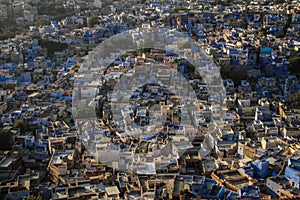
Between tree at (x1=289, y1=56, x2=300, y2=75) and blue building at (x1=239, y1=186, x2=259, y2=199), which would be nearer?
blue building at (x1=239, y1=186, x2=259, y2=199)

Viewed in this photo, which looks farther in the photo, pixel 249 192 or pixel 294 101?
pixel 294 101

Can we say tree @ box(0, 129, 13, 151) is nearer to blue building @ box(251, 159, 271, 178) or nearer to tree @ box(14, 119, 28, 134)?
tree @ box(14, 119, 28, 134)

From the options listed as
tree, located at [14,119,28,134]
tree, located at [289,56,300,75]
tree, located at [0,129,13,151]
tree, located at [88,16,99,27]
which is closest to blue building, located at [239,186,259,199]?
tree, located at [0,129,13,151]

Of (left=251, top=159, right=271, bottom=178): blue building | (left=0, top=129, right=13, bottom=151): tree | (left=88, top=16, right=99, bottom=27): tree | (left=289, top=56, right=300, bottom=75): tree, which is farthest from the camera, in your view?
(left=88, top=16, right=99, bottom=27): tree

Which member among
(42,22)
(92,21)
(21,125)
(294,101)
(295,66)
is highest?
(92,21)

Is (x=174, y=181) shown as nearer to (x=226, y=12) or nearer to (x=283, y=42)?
(x=283, y=42)

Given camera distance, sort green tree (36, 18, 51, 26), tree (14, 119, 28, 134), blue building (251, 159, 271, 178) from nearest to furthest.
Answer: blue building (251, 159, 271, 178) → tree (14, 119, 28, 134) → green tree (36, 18, 51, 26)

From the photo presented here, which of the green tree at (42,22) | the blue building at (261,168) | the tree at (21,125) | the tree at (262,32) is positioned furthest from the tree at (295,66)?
the green tree at (42,22)

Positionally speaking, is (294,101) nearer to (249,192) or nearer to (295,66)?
(295,66)

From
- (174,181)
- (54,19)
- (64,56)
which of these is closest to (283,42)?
(64,56)

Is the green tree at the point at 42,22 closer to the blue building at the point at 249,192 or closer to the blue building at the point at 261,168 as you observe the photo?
the blue building at the point at 261,168

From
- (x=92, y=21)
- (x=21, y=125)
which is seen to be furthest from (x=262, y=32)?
(x=21, y=125)
